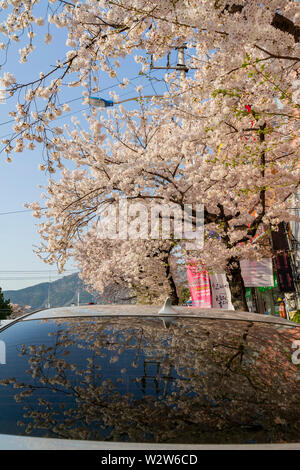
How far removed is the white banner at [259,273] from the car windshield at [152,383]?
1410 cm

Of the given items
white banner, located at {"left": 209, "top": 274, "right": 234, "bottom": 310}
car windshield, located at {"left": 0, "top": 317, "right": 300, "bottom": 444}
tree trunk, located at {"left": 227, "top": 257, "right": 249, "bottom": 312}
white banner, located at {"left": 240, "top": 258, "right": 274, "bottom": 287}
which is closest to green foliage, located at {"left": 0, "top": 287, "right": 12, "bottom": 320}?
white banner, located at {"left": 209, "top": 274, "right": 234, "bottom": 310}

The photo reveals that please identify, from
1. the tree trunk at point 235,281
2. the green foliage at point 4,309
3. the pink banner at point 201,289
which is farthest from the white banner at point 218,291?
the green foliage at point 4,309

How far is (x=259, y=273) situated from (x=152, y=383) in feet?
50.4

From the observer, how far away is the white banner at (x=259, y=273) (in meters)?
16.1

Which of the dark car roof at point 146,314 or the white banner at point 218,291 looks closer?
the dark car roof at point 146,314

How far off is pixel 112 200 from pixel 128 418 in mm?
10781

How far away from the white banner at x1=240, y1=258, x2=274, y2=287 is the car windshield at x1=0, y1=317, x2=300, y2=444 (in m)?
14.1

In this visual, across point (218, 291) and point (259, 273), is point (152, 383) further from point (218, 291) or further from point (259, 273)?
point (218, 291)

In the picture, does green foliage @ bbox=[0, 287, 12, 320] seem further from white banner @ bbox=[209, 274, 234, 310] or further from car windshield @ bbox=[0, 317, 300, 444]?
car windshield @ bbox=[0, 317, 300, 444]

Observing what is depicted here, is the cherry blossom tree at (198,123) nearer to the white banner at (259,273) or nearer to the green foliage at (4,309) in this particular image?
the white banner at (259,273)

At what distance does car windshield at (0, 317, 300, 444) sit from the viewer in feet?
4.82

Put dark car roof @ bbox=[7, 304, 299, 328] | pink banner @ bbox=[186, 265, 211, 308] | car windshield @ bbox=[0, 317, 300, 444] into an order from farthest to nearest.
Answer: pink banner @ bbox=[186, 265, 211, 308] → dark car roof @ bbox=[7, 304, 299, 328] → car windshield @ bbox=[0, 317, 300, 444]
